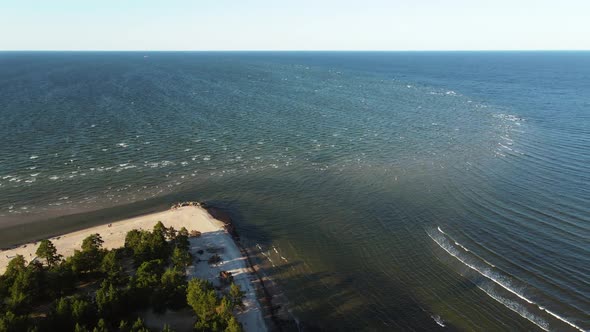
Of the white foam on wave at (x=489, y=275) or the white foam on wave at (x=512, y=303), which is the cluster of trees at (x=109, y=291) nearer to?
the white foam on wave at (x=512, y=303)

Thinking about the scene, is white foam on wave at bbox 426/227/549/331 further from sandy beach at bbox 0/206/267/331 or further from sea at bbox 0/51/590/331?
sandy beach at bbox 0/206/267/331

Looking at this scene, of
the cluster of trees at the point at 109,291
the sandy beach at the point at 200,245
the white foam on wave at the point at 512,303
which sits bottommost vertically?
the white foam on wave at the point at 512,303

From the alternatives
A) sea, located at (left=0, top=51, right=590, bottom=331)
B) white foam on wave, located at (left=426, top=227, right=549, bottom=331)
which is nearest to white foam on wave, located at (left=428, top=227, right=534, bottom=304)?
white foam on wave, located at (left=426, top=227, right=549, bottom=331)

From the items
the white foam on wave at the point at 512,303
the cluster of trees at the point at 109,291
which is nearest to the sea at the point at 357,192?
the white foam on wave at the point at 512,303

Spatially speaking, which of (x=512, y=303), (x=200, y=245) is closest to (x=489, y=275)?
(x=512, y=303)

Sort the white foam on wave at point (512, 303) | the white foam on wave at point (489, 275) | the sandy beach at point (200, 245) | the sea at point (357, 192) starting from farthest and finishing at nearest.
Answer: the sea at point (357, 192)
the white foam on wave at point (489, 275)
the sandy beach at point (200, 245)
the white foam on wave at point (512, 303)

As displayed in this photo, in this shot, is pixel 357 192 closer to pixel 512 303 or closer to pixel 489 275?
pixel 489 275

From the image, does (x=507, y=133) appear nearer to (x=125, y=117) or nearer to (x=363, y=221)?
(x=363, y=221)
